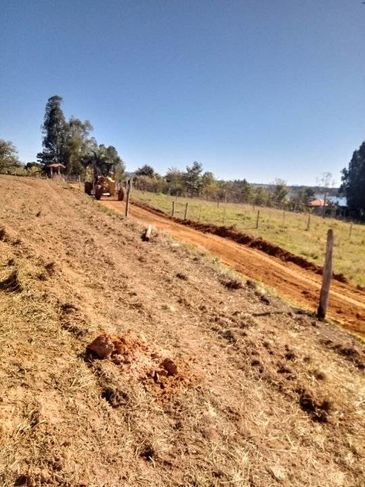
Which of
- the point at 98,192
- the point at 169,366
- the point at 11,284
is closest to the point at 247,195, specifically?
the point at 98,192

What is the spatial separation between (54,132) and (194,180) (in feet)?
92.2

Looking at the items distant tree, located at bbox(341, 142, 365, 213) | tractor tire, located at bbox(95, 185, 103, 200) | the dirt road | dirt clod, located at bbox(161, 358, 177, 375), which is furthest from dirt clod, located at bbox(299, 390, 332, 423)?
distant tree, located at bbox(341, 142, 365, 213)

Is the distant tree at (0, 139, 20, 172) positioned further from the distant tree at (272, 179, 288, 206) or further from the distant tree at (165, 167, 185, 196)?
the distant tree at (272, 179, 288, 206)

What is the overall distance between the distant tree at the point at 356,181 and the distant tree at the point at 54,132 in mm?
52586

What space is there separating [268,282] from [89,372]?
906 centimetres

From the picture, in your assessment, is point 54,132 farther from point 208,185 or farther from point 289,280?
point 289,280

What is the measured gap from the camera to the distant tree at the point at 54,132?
6894 centimetres

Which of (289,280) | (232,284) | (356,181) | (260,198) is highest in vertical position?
(356,181)

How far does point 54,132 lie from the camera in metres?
68.9

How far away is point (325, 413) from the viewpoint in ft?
15.0

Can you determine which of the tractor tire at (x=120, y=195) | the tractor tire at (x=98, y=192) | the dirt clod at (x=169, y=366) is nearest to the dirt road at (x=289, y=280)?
the dirt clod at (x=169, y=366)

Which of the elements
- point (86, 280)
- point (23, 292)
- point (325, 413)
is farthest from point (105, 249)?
point (325, 413)

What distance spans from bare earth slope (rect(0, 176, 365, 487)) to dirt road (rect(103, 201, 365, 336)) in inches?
98.4

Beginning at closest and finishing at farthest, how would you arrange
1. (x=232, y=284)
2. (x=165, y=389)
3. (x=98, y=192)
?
(x=165, y=389)
(x=232, y=284)
(x=98, y=192)
